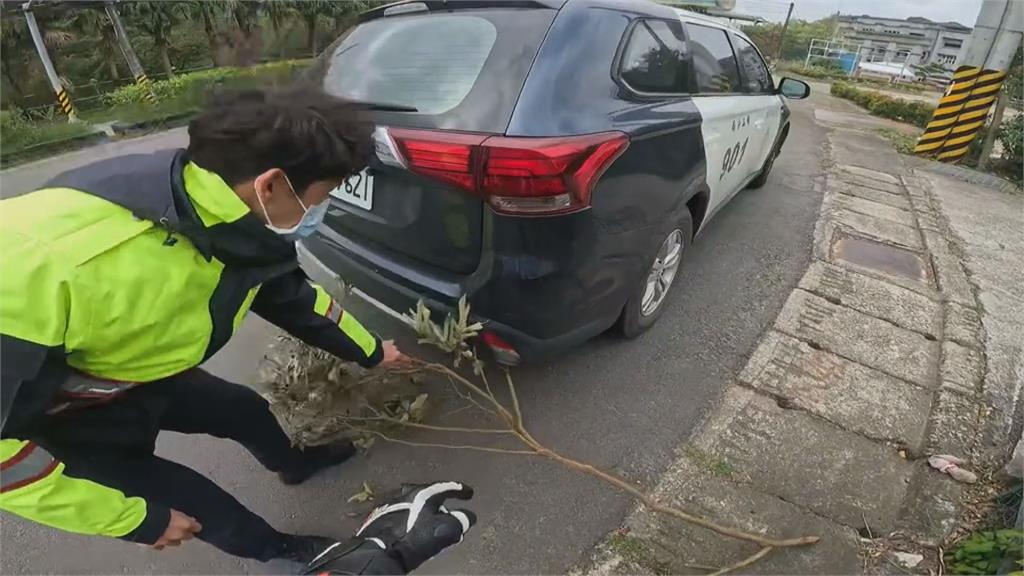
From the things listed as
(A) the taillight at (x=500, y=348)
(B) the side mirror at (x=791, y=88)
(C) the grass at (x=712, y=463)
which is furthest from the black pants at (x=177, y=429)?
(B) the side mirror at (x=791, y=88)

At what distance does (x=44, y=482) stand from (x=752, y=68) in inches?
177

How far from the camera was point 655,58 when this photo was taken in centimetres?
245

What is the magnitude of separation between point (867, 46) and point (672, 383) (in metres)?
59.9

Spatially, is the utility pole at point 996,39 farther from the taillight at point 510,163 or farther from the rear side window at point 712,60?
the taillight at point 510,163

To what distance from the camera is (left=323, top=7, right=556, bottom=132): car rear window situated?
1.86m

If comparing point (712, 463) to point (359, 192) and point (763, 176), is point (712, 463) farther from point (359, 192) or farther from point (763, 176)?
point (763, 176)

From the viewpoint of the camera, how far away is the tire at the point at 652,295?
260cm

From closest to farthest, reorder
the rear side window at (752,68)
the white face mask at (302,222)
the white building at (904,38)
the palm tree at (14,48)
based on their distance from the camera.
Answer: the white face mask at (302,222)
the rear side window at (752,68)
the palm tree at (14,48)
the white building at (904,38)

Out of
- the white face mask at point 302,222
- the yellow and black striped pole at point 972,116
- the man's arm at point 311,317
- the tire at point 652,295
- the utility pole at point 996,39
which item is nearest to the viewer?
the white face mask at point 302,222

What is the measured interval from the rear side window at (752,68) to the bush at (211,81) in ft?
11.4

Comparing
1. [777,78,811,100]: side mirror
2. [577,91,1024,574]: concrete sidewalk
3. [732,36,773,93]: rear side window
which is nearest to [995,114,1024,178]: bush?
Answer: [577,91,1024,574]: concrete sidewalk

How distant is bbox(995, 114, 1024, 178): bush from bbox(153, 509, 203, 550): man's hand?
37.0ft

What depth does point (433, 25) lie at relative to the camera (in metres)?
2.20

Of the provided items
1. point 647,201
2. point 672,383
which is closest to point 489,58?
point 647,201
